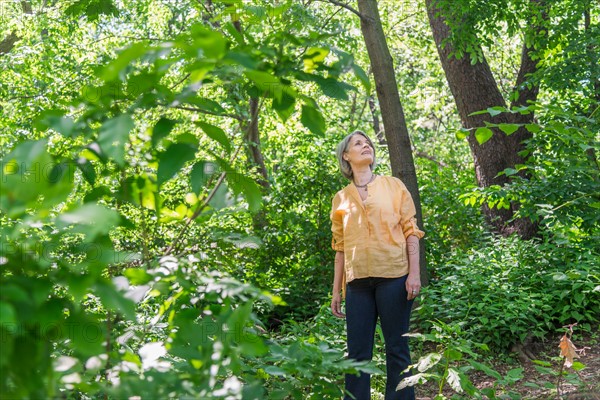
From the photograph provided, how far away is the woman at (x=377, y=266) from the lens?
4.11 meters

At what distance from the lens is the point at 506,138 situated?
8336 mm

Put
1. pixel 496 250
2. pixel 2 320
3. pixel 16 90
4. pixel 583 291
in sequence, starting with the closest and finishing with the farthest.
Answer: pixel 2 320
pixel 583 291
pixel 496 250
pixel 16 90

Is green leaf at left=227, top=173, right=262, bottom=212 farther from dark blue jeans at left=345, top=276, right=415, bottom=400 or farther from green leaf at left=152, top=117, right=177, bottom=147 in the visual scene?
dark blue jeans at left=345, top=276, right=415, bottom=400

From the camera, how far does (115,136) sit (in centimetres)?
119

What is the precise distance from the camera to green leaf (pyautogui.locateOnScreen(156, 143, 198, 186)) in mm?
1421

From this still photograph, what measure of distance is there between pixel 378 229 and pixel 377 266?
0.22m

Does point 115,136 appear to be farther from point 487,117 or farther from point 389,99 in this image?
point 487,117

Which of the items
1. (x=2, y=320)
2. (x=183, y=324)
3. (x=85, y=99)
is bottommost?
(x=183, y=324)

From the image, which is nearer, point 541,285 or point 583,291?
point 583,291

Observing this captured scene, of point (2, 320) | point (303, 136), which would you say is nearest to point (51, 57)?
point (303, 136)

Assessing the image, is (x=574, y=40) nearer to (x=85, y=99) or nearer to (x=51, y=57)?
(x=85, y=99)

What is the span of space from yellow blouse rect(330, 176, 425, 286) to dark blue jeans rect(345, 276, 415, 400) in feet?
0.27

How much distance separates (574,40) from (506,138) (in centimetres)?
188

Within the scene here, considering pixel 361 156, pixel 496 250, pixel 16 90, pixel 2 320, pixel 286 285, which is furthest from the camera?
pixel 16 90
